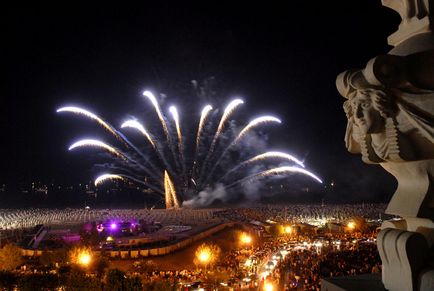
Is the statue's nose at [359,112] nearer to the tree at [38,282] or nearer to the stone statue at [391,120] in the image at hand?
the stone statue at [391,120]

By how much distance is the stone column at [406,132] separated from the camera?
184 inches

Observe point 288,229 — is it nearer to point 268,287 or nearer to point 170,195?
point 268,287

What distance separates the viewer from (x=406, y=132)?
191 inches

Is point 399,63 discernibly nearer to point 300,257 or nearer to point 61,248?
point 300,257

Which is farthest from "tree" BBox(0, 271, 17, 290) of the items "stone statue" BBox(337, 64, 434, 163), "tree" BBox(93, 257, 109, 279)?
"stone statue" BBox(337, 64, 434, 163)

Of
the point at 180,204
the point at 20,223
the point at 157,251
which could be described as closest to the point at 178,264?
the point at 157,251

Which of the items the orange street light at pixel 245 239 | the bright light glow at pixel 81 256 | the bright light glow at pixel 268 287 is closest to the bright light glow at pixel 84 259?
the bright light glow at pixel 81 256

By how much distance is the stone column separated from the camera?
4684 millimetres

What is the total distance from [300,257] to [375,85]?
18257 mm

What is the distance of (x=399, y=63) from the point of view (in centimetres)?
475

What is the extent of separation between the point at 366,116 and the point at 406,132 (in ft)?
1.61

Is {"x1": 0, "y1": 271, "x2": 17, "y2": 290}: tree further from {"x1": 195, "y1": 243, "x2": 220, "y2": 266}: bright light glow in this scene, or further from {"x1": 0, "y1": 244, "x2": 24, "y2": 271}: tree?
{"x1": 195, "y1": 243, "x2": 220, "y2": 266}: bright light glow

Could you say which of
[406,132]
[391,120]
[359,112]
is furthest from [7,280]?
[406,132]

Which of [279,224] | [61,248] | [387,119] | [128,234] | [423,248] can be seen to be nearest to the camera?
[423,248]
